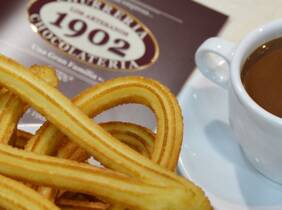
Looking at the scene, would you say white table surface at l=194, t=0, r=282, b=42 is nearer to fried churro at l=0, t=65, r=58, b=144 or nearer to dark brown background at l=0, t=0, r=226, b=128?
dark brown background at l=0, t=0, r=226, b=128

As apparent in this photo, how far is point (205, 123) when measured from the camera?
63 centimetres

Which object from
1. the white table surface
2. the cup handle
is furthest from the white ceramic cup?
the white table surface

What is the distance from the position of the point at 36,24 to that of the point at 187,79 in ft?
0.65

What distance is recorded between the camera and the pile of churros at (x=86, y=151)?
0.32 meters

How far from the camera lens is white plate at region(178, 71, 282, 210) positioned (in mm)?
574

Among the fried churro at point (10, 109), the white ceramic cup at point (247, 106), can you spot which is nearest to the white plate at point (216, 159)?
the white ceramic cup at point (247, 106)

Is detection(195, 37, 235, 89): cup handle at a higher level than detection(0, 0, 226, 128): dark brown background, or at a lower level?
higher

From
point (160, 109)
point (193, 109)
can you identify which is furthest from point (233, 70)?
point (160, 109)

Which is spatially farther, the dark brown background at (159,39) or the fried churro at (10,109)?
the dark brown background at (159,39)

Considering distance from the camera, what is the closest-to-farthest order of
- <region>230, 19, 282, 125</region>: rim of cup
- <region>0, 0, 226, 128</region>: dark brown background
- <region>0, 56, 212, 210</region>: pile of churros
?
<region>0, 56, 212, 210</region>: pile of churros < <region>230, 19, 282, 125</region>: rim of cup < <region>0, 0, 226, 128</region>: dark brown background

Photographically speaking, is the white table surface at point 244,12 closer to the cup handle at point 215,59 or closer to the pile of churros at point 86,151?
the cup handle at point 215,59

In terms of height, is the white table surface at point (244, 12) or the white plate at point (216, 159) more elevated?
the white table surface at point (244, 12)

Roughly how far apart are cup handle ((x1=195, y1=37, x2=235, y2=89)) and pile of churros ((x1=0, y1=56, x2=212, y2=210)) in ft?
0.70

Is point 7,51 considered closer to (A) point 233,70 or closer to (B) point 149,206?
(A) point 233,70
